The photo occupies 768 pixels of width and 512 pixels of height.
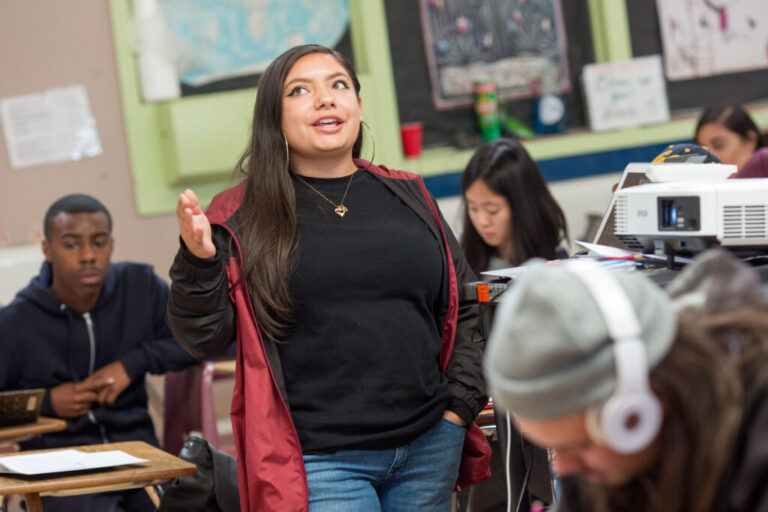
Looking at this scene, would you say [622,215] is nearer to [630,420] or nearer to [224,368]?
[630,420]

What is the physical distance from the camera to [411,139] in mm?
4871

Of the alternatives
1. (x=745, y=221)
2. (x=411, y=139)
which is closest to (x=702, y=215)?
(x=745, y=221)

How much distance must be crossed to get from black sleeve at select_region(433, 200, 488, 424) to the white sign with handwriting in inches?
122

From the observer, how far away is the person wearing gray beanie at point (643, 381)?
83cm

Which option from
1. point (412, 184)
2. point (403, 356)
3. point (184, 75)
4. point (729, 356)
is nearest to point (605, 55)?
point (184, 75)

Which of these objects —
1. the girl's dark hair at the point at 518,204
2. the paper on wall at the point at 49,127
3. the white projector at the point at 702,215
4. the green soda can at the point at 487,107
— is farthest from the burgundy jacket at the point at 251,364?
the green soda can at the point at 487,107

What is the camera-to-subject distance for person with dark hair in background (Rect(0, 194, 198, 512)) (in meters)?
3.28

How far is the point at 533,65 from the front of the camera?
517 centimetres

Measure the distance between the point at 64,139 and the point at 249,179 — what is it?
282 centimetres

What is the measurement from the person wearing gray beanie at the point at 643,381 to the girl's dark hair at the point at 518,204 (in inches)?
97.0

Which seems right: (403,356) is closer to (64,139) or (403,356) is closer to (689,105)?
(64,139)

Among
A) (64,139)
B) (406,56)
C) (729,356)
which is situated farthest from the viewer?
(406,56)

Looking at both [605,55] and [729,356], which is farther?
[605,55]

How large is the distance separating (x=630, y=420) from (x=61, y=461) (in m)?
1.75
